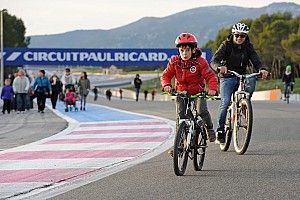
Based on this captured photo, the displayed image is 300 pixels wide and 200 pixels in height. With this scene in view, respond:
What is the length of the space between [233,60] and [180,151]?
2.61 m

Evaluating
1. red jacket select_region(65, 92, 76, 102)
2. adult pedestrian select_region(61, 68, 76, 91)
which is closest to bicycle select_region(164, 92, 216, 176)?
red jacket select_region(65, 92, 76, 102)

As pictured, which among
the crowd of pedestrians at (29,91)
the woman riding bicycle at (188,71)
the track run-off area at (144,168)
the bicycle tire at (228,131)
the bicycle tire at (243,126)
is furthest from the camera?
the crowd of pedestrians at (29,91)

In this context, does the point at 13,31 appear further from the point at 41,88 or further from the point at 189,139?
the point at 189,139

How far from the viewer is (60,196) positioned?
7.26 metres

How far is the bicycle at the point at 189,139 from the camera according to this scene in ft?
27.5

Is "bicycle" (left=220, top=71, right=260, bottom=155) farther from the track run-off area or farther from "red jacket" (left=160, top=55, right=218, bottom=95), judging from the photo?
"red jacket" (left=160, top=55, right=218, bottom=95)

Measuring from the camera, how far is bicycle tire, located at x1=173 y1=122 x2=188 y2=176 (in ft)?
27.3

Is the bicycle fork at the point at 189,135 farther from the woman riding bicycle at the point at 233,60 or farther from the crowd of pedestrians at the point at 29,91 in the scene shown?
the crowd of pedestrians at the point at 29,91

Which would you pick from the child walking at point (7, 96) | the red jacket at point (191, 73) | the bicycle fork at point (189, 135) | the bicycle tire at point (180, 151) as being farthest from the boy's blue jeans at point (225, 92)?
the child walking at point (7, 96)

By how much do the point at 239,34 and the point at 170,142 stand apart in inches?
110

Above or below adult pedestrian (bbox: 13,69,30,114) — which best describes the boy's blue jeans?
above

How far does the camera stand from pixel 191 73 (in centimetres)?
893

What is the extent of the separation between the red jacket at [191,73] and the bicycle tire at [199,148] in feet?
1.77

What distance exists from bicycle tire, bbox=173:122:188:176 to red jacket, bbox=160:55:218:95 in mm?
655
